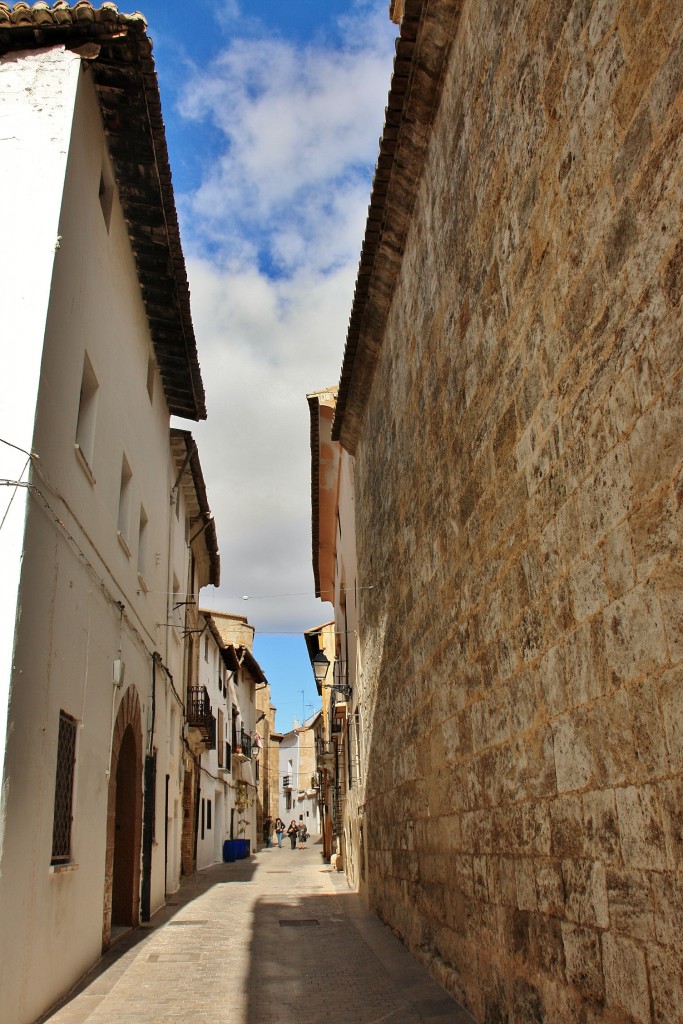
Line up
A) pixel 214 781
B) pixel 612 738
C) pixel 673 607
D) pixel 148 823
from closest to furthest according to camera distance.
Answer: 1. pixel 673 607
2. pixel 612 738
3. pixel 148 823
4. pixel 214 781

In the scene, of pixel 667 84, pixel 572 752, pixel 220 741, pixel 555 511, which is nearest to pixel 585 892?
pixel 572 752

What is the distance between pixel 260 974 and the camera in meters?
7.43

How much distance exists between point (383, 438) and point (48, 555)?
4.27 m

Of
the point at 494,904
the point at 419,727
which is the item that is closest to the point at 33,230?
the point at 419,727

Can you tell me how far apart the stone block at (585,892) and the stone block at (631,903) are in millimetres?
84

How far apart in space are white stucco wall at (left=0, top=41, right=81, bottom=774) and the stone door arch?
13.8ft

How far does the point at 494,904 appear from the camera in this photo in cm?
491

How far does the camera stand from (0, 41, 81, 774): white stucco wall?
5758 millimetres

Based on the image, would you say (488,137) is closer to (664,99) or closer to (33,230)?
(664,99)

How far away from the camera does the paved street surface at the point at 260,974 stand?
5867 mm

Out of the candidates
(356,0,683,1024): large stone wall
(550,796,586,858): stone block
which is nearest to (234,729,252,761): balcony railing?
(356,0,683,1024): large stone wall

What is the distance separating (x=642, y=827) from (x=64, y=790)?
521 centimetres

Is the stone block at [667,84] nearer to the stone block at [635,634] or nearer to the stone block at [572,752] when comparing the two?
the stone block at [635,634]

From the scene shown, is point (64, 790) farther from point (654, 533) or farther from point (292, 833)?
point (292, 833)
